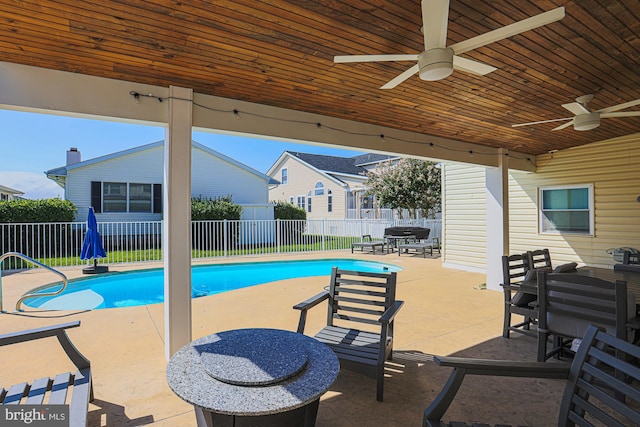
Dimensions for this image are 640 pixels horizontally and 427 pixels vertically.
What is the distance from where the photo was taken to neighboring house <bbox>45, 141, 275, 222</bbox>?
1280 centimetres

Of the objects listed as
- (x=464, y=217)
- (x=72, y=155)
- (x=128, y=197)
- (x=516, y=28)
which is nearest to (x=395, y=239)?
(x=464, y=217)

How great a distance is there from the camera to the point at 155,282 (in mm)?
8812

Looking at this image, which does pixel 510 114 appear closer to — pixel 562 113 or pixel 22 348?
pixel 562 113

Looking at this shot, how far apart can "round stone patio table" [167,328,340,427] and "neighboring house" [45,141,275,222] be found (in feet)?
33.7

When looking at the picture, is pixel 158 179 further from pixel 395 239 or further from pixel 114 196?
pixel 395 239

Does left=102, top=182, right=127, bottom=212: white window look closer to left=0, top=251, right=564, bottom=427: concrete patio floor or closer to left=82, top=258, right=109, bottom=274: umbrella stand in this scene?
left=82, top=258, right=109, bottom=274: umbrella stand

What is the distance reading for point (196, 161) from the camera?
14.8m

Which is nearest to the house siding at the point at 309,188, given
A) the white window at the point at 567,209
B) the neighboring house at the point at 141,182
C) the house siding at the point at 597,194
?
the neighboring house at the point at 141,182

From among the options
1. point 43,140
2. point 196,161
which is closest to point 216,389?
point 196,161

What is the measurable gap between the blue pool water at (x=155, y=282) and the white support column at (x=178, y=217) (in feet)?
14.8

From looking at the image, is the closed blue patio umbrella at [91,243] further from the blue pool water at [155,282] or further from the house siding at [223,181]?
the house siding at [223,181]

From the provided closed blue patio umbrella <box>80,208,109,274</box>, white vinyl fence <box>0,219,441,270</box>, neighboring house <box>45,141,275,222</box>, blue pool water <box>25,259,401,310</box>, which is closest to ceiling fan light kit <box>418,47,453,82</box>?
blue pool water <box>25,259,401,310</box>

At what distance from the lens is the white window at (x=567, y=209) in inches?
284

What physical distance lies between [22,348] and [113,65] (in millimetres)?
3261
